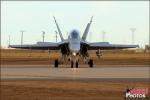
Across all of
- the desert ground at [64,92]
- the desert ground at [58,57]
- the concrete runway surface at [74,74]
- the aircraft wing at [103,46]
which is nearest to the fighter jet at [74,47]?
the aircraft wing at [103,46]

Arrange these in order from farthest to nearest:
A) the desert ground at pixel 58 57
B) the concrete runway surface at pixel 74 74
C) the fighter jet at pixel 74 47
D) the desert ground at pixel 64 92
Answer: the desert ground at pixel 58 57
the fighter jet at pixel 74 47
the concrete runway surface at pixel 74 74
the desert ground at pixel 64 92

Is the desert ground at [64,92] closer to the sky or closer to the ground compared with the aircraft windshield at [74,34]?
closer to the ground

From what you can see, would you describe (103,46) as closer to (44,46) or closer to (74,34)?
(44,46)

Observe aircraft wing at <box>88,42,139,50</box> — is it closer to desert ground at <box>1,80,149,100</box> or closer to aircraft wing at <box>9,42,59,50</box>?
aircraft wing at <box>9,42,59,50</box>

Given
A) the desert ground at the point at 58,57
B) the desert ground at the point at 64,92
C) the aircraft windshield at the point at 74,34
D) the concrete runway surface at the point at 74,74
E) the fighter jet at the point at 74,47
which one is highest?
the aircraft windshield at the point at 74,34

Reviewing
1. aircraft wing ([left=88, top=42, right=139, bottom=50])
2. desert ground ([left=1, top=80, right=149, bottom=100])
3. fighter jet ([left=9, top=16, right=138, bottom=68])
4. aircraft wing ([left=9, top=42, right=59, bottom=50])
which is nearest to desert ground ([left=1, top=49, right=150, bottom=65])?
aircraft wing ([left=9, top=42, right=59, bottom=50])

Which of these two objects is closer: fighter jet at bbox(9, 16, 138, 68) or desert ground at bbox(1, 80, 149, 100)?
desert ground at bbox(1, 80, 149, 100)

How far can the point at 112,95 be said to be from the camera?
63.7 feet

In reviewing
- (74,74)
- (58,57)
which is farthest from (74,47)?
(58,57)

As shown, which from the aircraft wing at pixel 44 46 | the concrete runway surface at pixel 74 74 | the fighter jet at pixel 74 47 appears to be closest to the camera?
the concrete runway surface at pixel 74 74

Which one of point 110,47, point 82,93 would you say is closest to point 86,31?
point 110,47

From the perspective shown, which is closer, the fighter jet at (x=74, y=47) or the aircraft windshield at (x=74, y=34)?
the fighter jet at (x=74, y=47)

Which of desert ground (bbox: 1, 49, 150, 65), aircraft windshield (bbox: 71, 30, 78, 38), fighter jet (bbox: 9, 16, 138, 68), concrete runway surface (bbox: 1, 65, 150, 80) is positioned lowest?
concrete runway surface (bbox: 1, 65, 150, 80)

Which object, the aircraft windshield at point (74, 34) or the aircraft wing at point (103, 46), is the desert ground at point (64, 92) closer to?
the aircraft windshield at point (74, 34)
